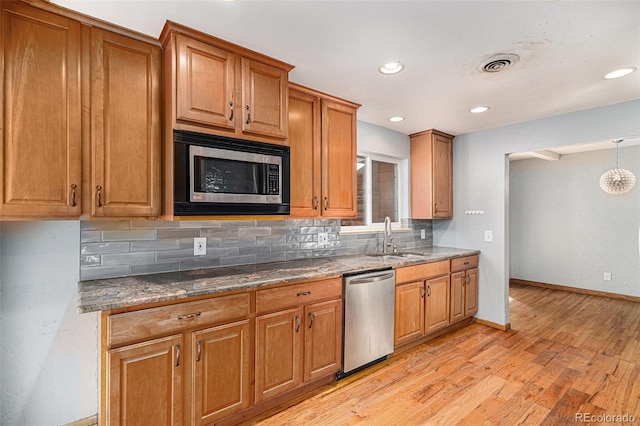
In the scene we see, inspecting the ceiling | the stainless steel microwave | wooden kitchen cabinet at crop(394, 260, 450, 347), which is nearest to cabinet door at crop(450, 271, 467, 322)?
wooden kitchen cabinet at crop(394, 260, 450, 347)

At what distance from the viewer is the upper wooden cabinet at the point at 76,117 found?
148 cm

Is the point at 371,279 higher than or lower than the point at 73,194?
lower

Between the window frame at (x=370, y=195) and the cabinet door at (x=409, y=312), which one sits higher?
the window frame at (x=370, y=195)

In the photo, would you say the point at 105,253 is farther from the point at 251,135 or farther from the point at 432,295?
the point at 432,295

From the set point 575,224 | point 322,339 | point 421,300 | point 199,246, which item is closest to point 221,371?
point 322,339

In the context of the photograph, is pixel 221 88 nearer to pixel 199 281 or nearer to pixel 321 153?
pixel 321 153

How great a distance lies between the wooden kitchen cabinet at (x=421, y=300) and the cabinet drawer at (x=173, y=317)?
5.32ft

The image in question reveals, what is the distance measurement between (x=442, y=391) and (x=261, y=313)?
156 cm

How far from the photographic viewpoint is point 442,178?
3.98 meters

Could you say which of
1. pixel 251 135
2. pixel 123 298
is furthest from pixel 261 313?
pixel 251 135

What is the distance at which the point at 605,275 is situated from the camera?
198 inches

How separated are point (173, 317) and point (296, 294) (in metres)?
0.80

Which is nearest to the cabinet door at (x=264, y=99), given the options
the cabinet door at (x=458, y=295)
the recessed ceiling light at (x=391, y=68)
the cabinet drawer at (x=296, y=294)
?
the recessed ceiling light at (x=391, y=68)

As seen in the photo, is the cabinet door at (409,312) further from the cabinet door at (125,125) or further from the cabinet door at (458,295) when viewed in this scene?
the cabinet door at (125,125)
